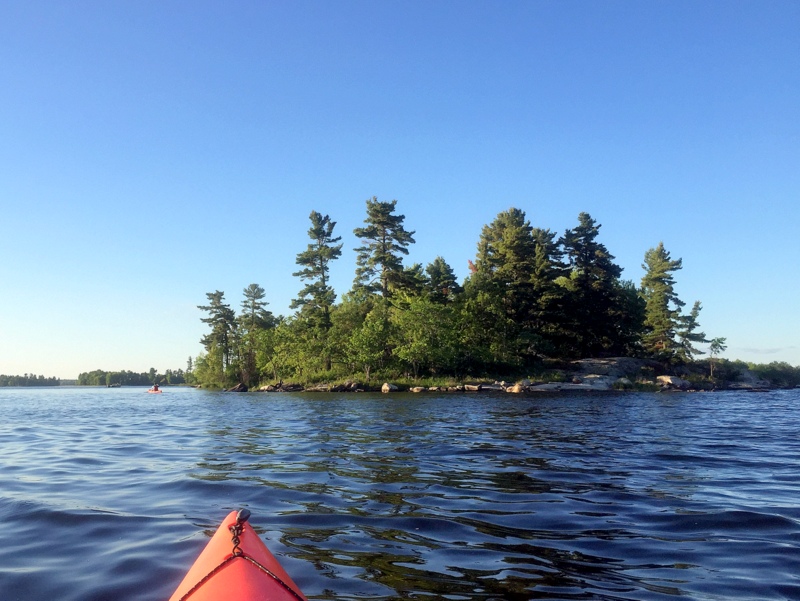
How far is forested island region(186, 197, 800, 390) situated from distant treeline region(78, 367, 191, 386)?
83719 millimetres

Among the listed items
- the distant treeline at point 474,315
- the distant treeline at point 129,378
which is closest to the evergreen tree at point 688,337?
the distant treeline at point 474,315

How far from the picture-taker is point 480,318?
5662 centimetres

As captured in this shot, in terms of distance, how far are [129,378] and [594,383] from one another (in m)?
133

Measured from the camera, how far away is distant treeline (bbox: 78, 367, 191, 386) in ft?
463

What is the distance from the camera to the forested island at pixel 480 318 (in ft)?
177

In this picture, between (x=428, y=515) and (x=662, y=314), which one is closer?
(x=428, y=515)

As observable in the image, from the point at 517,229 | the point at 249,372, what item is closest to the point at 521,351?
the point at 517,229

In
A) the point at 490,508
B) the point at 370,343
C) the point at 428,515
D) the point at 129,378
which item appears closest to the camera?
the point at 428,515

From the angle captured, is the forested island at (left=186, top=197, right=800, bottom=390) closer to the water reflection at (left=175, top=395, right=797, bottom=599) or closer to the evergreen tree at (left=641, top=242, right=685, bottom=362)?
the evergreen tree at (left=641, top=242, right=685, bottom=362)

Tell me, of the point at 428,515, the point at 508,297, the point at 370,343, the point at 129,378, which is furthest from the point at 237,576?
the point at 129,378

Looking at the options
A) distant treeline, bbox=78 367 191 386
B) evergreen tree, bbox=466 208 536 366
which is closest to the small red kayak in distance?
evergreen tree, bbox=466 208 536 366

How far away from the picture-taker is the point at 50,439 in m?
16.1

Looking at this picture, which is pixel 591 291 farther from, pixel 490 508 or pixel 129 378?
pixel 129 378

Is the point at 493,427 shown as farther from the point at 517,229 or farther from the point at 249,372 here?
the point at 249,372
